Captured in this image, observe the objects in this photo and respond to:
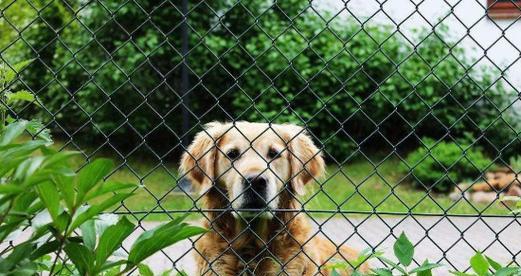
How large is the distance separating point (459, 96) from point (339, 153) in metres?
1.71

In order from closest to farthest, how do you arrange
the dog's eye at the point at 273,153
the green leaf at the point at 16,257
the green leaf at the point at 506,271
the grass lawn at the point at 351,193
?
the green leaf at the point at 16,257 → the green leaf at the point at 506,271 → the dog's eye at the point at 273,153 → the grass lawn at the point at 351,193

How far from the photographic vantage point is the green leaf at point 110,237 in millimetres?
2033

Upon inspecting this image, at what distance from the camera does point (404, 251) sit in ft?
8.58

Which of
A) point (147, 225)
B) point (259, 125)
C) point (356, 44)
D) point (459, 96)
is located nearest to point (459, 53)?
point (459, 96)

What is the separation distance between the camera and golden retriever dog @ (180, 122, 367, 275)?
3.73 meters

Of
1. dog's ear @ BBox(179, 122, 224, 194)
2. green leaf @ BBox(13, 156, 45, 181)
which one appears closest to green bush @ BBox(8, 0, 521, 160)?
dog's ear @ BBox(179, 122, 224, 194)

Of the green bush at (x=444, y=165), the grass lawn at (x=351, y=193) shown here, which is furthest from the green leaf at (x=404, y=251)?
the green bush at (x=444, y=165)

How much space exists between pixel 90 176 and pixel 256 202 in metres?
2.03

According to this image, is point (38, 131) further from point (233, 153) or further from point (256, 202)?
point (233, 153)

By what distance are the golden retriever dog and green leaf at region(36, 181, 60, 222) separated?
5.56ft

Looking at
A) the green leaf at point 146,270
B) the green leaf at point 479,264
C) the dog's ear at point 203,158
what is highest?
the dog's ear at point 203,158

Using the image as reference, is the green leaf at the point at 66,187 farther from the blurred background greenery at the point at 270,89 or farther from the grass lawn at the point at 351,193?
the blurred background greenery at the point at 270,89

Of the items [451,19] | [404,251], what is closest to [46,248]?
[404,251]

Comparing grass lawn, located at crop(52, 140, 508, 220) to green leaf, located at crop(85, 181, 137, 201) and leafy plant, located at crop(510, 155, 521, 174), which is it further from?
green leaf, located at crop(85, 181, 137, 201)
